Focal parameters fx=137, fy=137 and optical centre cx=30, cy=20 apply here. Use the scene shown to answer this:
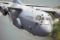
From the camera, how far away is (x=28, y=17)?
82 centimetres

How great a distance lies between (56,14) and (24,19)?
0.66 feet

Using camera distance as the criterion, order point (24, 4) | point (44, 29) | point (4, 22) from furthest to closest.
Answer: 1. point (4, 22)
2. point (24, 4)
3. point (44, 29)

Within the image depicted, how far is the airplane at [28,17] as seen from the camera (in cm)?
75

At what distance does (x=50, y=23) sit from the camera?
74 centimetres

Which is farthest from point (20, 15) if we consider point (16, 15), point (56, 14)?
point (56, 14)

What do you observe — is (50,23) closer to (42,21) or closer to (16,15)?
(42,21)

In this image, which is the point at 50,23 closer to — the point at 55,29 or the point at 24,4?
the point at 55,29

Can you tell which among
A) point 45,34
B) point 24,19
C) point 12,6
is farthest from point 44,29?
point 12,6

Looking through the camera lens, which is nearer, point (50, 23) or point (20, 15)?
point (50, 23)

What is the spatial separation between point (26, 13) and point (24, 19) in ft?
0.13

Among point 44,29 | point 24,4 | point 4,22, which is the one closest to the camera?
point 44,29

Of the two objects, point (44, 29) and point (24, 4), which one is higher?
point (24, 4)

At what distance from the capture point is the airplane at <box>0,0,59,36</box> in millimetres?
750

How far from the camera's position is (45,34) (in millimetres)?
766
